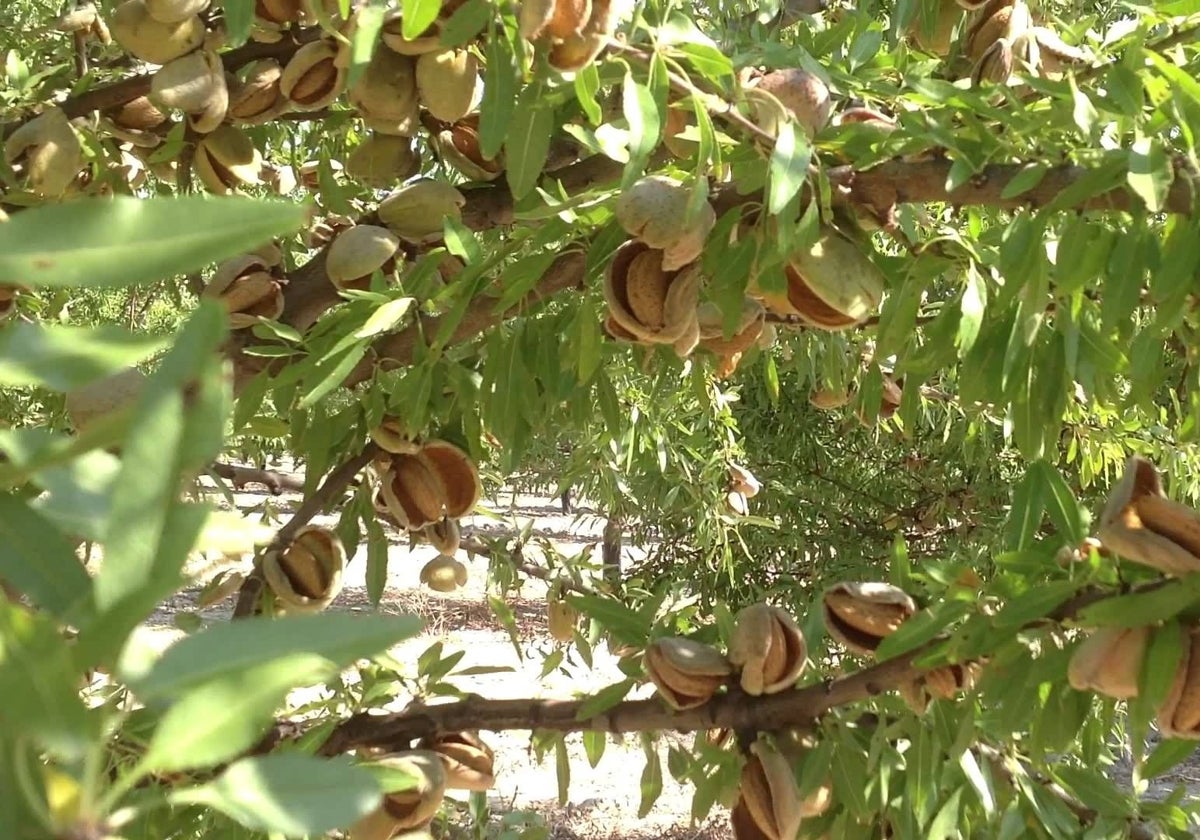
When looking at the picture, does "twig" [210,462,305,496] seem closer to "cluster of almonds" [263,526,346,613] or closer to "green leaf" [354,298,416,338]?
"cluster of almonds" [263,526,346,613]

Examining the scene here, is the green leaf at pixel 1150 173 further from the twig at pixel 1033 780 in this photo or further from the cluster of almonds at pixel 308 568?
the cluster of almonds at pixel 308 568

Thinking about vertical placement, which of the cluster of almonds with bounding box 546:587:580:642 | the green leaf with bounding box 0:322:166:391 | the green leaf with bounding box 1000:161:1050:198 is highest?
the green leaf with bounding box 0:322:166:391

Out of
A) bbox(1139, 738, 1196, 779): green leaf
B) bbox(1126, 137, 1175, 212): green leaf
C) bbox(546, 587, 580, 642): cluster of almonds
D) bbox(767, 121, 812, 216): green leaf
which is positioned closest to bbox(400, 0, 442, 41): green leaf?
bbox(767, 121, 812, 216): green leaf

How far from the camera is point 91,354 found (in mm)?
317

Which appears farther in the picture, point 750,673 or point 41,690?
point 750,673

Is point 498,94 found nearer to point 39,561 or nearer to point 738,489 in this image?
point 39,561

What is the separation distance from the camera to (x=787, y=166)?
80 centimetres

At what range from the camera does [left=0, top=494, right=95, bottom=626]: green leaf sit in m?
0.34

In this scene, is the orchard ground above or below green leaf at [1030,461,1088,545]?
below

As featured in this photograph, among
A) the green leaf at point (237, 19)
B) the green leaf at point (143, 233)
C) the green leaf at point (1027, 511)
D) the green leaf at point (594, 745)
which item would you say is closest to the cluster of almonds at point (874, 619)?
the green leaf at point (1027, 511)

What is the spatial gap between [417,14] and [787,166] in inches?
11.2

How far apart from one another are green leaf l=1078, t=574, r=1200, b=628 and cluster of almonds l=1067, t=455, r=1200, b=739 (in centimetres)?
1

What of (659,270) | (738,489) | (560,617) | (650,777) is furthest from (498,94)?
(738,489)

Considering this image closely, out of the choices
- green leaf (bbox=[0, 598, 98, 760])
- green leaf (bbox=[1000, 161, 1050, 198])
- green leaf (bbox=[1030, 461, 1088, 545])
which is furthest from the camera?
green leaf (bbox=[1030, 461, 1088, 545])
